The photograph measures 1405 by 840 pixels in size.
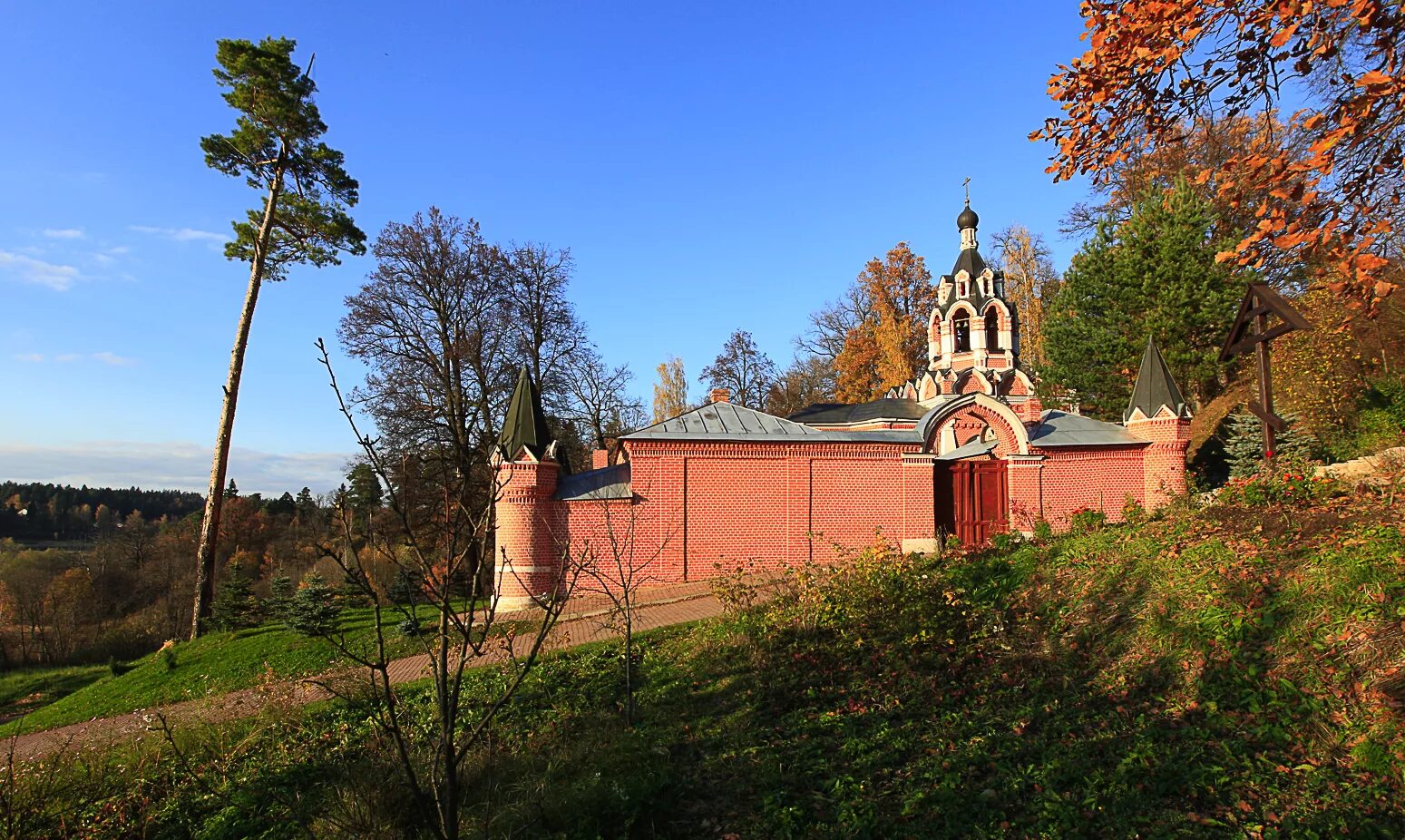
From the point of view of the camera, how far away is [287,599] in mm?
16578

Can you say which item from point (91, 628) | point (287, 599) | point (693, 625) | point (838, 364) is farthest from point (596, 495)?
point (91, 628)

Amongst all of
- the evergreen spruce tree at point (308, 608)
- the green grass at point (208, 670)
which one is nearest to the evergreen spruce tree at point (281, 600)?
the evergreen spruce tree at point (308, 608)

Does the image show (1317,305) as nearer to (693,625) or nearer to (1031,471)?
(1031,471)

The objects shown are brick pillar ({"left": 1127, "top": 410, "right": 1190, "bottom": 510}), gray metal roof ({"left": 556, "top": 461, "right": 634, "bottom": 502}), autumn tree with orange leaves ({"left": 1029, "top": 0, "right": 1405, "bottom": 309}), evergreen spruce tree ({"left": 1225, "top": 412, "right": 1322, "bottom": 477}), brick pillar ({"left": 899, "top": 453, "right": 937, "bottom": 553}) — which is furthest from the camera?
brick pillar ({"left": 1127, "top": 410, "right": 1190, "bottom": 510})

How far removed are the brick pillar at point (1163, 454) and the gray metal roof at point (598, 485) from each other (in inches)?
466

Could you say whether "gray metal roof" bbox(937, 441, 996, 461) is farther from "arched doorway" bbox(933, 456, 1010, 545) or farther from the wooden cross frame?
the wooden cross frame

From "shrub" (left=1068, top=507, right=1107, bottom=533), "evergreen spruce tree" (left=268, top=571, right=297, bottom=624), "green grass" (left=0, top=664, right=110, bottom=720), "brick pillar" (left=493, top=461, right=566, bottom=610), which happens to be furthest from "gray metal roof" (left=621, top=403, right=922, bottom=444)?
"green grass" (left=0, top=664, right=110, bottom=720)

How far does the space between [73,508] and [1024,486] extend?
84886 mm

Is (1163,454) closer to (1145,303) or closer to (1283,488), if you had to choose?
(1145,303)

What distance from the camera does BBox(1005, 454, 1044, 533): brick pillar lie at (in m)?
16.0

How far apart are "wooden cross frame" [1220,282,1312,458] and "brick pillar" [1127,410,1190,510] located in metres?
3.96

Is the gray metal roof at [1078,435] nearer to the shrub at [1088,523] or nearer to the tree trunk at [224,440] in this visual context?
the shrub at [1088,523]

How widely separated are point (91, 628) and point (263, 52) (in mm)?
25375

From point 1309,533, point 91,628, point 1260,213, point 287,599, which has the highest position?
point 1260,213
